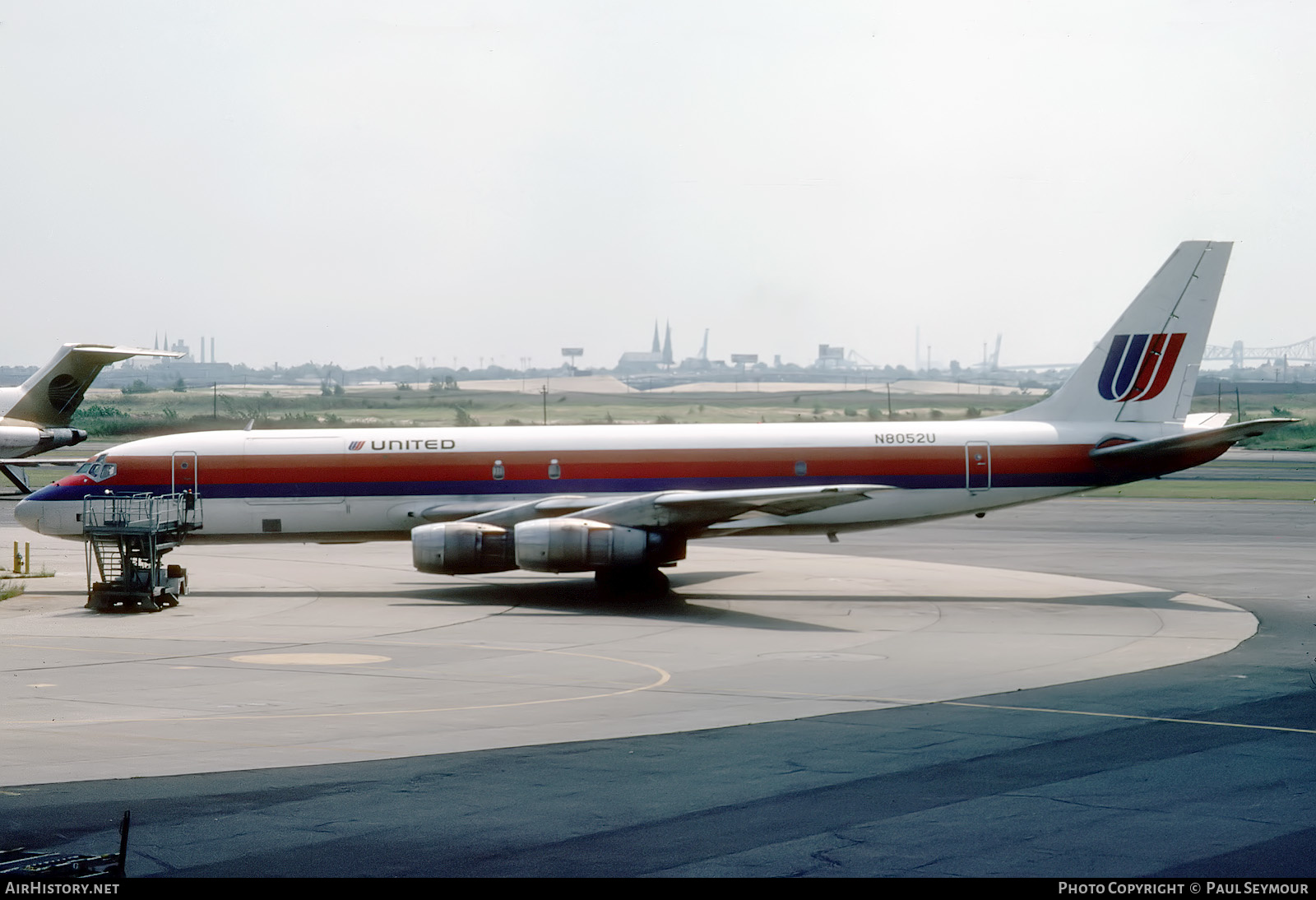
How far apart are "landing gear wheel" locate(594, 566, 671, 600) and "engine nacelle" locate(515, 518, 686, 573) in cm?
167

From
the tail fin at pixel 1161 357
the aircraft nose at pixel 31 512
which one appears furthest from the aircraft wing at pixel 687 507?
the aircraft nose at pixel 31 512

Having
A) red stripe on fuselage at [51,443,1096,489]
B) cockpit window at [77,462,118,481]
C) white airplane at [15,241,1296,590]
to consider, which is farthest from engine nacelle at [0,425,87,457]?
red stripe on fuselage at [51,443,1096,489]

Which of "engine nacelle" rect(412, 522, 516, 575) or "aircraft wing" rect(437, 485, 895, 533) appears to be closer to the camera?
"aircraft wing" rect(437, 485, 895, 533)

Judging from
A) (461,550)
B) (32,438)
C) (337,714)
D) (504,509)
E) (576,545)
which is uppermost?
(32,438)

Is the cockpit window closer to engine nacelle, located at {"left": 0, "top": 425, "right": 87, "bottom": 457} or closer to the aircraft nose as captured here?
the aircraft nose

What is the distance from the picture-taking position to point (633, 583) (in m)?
32.9

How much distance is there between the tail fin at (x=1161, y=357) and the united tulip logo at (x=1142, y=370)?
0.07 feet

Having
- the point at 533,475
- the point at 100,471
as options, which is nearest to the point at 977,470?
the point at 533,475

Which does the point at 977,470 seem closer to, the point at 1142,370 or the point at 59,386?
the point at 1142,370

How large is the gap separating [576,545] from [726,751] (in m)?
14.2

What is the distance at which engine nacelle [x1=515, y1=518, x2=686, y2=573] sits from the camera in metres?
30.3

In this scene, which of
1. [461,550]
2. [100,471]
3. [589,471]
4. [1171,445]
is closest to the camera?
[461,550]

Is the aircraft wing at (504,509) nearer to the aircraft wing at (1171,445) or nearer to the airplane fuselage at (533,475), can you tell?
the airplane fuselage at (533,475)
